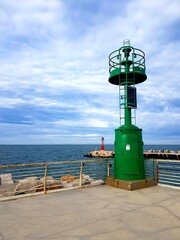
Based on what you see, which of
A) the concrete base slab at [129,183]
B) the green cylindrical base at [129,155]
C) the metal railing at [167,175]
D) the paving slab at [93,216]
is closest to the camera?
the paving slab at [93,216]

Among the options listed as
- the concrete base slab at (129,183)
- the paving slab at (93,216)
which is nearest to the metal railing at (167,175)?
the concrete base slab at (129,183)

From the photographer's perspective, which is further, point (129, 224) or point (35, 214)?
point (35, 214)

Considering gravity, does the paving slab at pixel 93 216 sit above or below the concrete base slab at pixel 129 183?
below

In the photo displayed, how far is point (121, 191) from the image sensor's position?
7621 millimetres

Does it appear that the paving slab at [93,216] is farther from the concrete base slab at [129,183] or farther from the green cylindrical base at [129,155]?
the green cylindrical base at [129,155]

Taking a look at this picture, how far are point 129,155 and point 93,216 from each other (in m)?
3.59

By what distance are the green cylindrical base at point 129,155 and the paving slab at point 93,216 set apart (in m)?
0.92

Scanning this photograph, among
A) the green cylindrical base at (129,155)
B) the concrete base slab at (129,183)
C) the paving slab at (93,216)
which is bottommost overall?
the paving slab at (93,216)

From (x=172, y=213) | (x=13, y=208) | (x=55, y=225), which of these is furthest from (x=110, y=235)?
(x=13, y=208)

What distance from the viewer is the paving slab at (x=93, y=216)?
406cm

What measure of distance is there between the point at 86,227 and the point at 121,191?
3442 mm

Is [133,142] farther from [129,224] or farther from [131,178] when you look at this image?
[129,224]

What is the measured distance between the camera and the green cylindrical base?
8.20 metres

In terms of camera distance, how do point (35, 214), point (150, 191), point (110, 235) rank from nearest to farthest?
point (110, 235)
point (35, 214)
point (150, 191)
